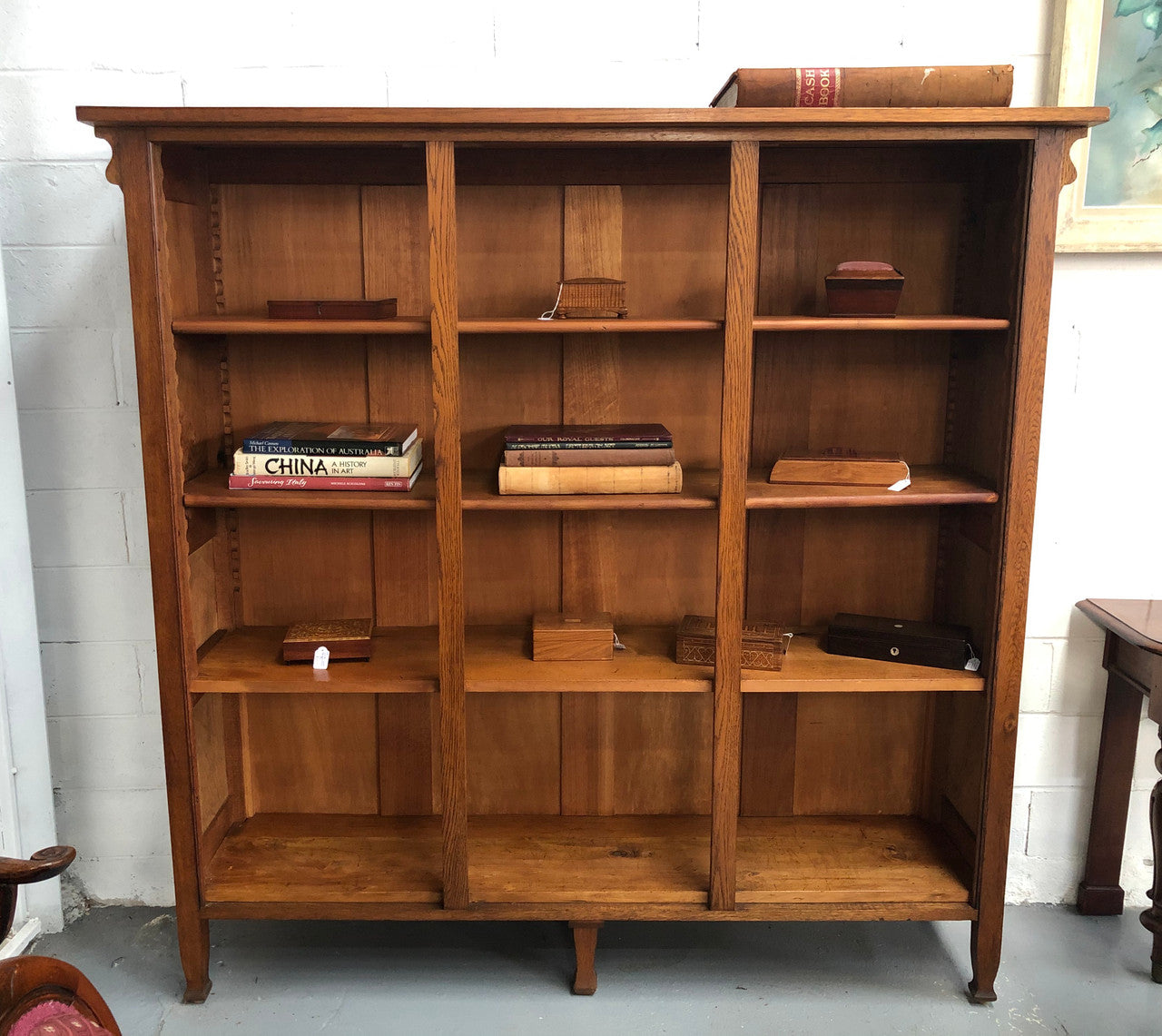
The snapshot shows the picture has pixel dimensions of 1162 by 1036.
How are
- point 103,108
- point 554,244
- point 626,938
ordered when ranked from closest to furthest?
point 103,108, point 554,244, point 626,938

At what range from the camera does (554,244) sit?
7.43 feet

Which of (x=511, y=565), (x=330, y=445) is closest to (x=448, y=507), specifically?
(x=330, y=445)

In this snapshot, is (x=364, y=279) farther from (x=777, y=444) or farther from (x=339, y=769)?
(x=339, y=769)

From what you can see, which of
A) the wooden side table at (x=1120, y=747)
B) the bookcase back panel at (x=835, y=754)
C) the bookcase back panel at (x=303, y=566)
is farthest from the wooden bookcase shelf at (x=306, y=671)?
the wooden side table at (x=1120, y=747)

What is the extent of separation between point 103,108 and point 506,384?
97cm

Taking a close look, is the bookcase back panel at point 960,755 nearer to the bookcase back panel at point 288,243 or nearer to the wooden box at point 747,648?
the wooden box at point 747,648

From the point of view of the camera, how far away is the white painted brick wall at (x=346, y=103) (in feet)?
7.34

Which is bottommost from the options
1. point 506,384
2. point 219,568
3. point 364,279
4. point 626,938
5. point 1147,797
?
point 626,938

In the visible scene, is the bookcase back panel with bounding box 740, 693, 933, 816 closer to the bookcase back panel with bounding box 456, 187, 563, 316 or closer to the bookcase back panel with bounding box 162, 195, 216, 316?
the bookcase back panel with bounding box 456, 187, 563, 316

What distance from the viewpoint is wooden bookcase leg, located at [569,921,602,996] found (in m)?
2.21

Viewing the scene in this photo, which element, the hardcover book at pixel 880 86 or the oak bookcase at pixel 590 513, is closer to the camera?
the hardcover book at pixel 880 86

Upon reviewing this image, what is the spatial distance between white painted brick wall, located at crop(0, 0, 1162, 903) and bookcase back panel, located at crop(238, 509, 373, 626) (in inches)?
11.4

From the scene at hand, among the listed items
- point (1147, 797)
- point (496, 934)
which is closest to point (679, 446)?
point (496, 934)

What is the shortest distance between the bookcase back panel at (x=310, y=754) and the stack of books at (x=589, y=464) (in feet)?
2.61
